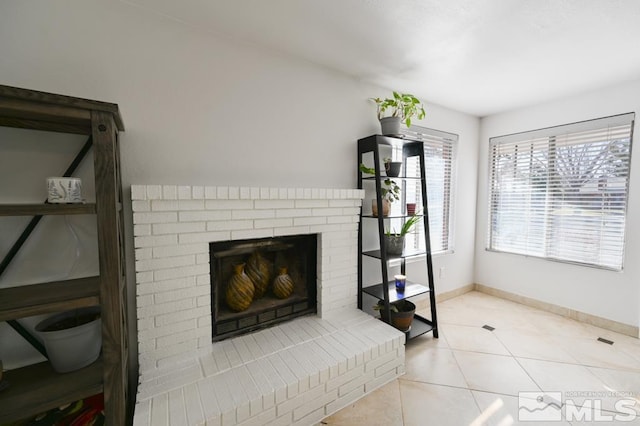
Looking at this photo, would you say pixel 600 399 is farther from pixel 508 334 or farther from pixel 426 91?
pixel 426 91

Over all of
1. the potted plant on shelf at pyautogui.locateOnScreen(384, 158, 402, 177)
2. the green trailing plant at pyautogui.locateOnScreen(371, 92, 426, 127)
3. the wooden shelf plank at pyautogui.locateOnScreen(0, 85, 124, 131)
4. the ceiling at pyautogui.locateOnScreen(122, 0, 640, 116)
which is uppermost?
the ceiling at pyautogui.locateOnScreen(122, 0, 640, 116)

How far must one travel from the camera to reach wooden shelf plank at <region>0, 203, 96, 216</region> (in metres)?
0.89

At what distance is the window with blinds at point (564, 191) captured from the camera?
2.40 m

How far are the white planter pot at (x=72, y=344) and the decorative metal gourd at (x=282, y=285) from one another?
3.39ft

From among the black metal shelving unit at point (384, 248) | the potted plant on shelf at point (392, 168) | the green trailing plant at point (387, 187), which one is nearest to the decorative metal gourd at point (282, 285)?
the black metal shelving unit at point (384, 248)

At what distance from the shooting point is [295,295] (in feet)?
6.80

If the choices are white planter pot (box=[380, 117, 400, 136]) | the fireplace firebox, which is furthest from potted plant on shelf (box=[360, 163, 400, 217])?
the fireplace firebox

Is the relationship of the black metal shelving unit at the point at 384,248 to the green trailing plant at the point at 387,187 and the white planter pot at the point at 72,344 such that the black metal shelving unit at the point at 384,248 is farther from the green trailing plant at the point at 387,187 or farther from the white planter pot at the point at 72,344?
the white planter pot at the point at 72,344

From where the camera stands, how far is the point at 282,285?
1990 mm

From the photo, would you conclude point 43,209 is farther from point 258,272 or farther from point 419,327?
point 419,327

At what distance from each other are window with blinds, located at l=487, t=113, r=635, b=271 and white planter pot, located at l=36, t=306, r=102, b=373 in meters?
3.78

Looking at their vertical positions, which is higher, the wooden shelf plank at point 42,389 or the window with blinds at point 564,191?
the window with blinds at point 564,191

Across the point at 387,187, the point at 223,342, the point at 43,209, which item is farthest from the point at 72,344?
the point at 387,187

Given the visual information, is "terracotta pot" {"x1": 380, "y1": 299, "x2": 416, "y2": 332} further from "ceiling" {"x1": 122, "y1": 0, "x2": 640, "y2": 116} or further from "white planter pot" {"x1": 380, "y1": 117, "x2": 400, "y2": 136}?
"ceiling" {"x1": 122, "y1": 0, "x2": 640, "y2": 116}
